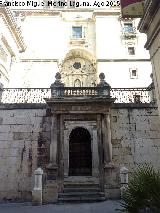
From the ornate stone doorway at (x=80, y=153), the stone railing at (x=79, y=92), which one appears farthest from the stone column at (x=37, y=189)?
the stone railing at (x=79, y=92)

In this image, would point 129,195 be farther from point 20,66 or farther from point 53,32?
point 53,32

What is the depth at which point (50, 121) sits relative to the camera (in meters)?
15.2

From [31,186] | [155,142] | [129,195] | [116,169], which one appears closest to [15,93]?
[31,186]

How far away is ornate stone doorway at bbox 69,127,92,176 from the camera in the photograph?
14.5 m

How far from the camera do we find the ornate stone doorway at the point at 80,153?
14.5m

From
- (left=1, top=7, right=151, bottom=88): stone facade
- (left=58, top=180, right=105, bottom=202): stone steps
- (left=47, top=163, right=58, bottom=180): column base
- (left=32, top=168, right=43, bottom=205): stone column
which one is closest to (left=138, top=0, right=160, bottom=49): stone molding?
(left=58, top=180, right=105, bottom=202): stone steps

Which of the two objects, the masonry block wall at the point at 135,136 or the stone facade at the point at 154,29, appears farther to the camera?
the masonry block wall at the point at 135,136

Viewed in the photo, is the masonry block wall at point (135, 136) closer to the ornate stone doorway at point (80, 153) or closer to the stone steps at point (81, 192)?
the ornate stone doorway at point (80, 153)

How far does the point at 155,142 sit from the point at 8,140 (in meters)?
8.52

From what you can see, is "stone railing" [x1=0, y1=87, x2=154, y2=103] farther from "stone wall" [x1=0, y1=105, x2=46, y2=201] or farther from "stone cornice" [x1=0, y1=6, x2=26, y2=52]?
"stone cornice" [x1=0, y1=6, x2=26, y2=52]

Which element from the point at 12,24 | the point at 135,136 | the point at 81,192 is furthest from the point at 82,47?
the point at 81,192

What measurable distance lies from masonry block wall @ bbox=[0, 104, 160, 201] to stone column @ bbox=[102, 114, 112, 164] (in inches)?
21.0

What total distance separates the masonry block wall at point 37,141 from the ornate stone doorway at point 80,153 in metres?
1.40

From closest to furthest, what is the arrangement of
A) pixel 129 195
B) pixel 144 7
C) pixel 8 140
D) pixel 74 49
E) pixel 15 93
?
pixel 129 195 < pixel 144 7 < pixel 8 140 < pixel 15 93 < pixel 74 49
